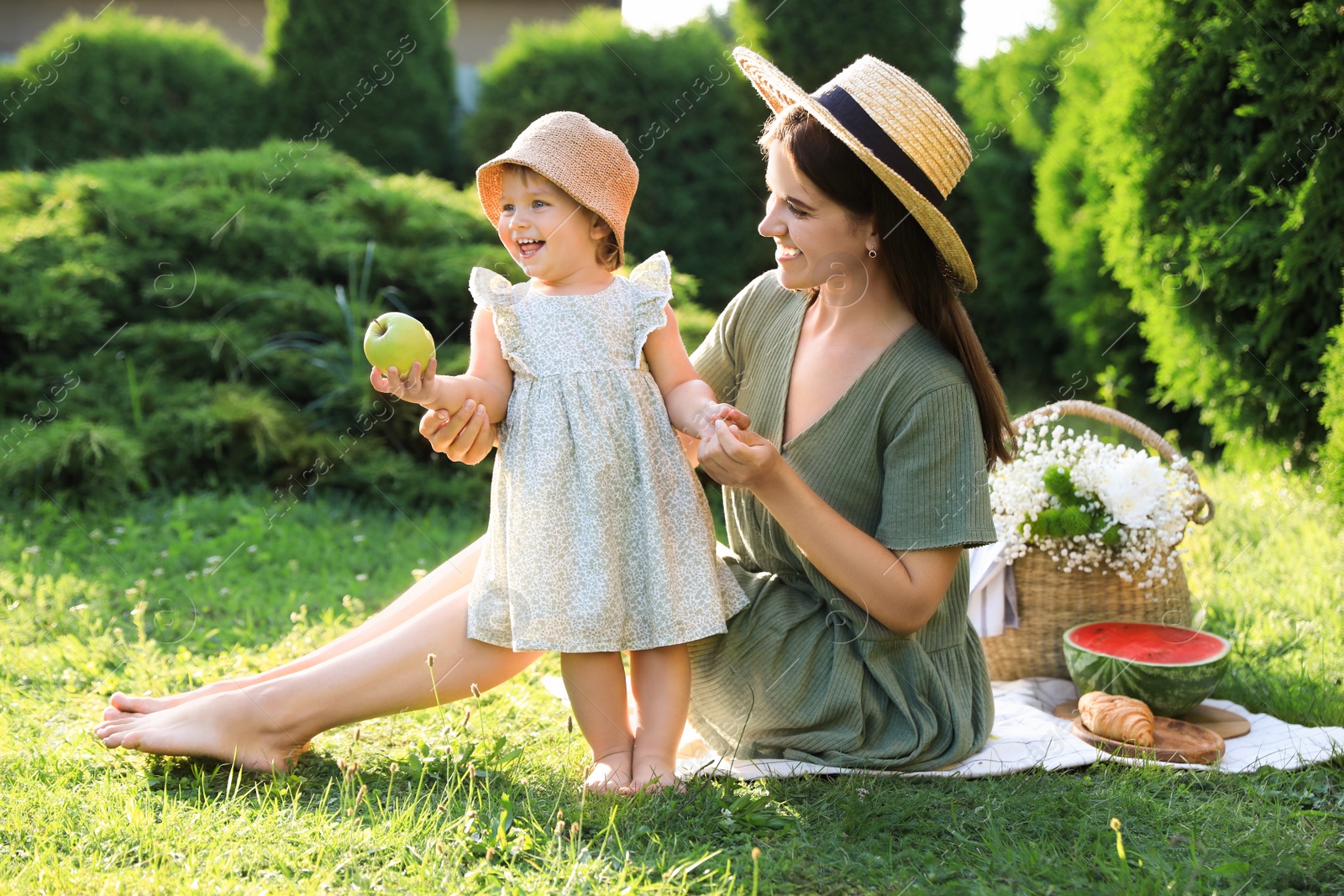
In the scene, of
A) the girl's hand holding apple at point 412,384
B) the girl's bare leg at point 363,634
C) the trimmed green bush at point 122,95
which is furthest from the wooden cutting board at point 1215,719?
the trimmed green bush at point 122,95

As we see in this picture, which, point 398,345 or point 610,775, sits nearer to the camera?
point 398,345

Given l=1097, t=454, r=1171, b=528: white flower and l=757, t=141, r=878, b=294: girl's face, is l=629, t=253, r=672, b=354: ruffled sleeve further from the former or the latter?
l=1097, t=454, r=1171, b=528: white flower

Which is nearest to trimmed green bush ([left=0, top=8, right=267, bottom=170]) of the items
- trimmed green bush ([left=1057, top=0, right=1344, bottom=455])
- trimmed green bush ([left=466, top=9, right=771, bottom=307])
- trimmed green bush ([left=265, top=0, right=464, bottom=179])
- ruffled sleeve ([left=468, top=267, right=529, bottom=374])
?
trimmed green bush ([left=265, top=0, right=464, bottom=179])

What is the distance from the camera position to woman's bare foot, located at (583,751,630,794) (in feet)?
7.36

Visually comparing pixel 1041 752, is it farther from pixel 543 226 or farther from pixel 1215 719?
pixel 543 226

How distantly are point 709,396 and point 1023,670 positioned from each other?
4.68ft

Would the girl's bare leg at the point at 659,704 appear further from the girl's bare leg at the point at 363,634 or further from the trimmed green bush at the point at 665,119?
the trimmed green bush at the point at 665,119

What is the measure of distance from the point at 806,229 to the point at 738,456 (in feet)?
1.70

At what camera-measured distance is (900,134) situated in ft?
7.31

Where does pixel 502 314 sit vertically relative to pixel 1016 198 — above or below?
below

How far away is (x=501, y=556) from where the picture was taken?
2314 mm

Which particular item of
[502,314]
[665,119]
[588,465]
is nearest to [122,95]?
[665,119]

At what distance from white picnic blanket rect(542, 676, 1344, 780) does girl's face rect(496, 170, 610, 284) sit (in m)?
1.07

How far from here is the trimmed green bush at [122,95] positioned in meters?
7.75
